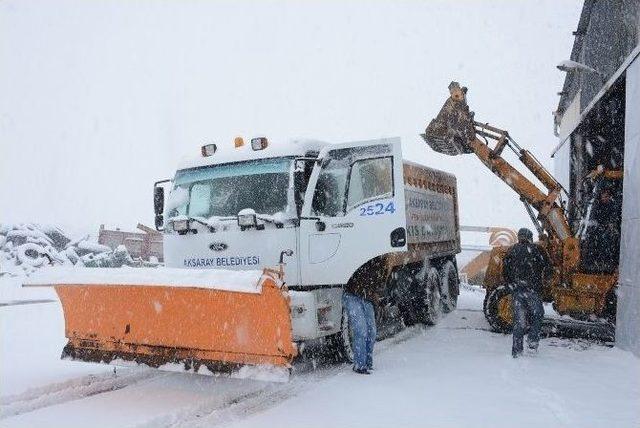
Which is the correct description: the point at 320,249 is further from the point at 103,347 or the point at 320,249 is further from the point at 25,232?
the point at 25,232

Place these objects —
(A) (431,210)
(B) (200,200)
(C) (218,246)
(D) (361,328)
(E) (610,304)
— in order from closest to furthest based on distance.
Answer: (D) (361,328) < (C) (218,246) < (B) (200,200) < (E) (610,304) < (A) (431,210)

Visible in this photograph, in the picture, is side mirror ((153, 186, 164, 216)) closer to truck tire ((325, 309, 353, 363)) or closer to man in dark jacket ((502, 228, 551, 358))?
truck tire ((325, 309, 353, 363))

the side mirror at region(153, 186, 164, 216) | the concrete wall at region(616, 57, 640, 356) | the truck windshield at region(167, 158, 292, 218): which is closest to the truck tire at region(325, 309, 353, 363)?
the truck windshield at region(167, 158, 292, 218)

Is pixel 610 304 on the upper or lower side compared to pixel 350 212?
lower

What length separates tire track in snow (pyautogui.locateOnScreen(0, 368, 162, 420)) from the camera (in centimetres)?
477

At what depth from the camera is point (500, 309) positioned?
8922 mm

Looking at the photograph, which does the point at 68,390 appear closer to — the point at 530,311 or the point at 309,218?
the point at 309,218

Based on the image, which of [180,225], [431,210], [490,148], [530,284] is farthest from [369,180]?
[490,148]

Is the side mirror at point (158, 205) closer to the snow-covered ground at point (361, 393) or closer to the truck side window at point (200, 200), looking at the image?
the truck side window at point (200, 200)

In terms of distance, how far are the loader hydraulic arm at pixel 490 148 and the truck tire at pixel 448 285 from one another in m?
2.12

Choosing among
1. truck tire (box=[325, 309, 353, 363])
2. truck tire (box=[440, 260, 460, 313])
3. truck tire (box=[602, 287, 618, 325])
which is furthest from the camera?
truck tire (box=[440, 260, 460, 313])

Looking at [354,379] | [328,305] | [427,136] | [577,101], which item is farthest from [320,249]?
[577,101]

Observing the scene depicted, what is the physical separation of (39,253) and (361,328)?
16470 millimetres

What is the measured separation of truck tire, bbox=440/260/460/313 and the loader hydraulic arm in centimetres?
212
